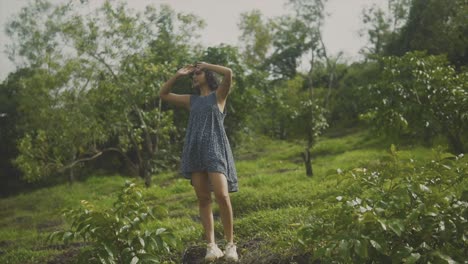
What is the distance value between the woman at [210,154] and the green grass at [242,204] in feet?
1.50

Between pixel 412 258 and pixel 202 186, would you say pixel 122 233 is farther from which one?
pixel 412 258

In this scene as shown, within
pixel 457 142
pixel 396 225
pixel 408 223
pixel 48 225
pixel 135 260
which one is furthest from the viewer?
pixel 48 225

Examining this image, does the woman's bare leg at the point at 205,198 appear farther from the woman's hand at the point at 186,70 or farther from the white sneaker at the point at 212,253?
Result: the woman's hand at the point at 186,70

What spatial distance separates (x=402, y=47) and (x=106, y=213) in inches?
730

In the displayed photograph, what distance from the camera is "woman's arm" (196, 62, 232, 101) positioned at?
4.48 meters

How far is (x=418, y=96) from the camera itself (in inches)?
327

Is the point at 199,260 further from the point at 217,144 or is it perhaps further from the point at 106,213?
the point at 106,213

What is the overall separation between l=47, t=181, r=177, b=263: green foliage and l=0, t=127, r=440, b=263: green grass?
0.65 ft

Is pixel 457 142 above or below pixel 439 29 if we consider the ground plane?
below

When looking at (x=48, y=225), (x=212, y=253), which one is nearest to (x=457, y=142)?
(x=212, y=253)

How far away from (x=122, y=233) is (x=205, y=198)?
1.19 metres

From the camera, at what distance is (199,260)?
4738 mm

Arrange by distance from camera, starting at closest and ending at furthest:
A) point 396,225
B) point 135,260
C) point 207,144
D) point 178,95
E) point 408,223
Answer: point 396,225 < point 408,223 < point 135,260 < point 207,144 < point 178,95

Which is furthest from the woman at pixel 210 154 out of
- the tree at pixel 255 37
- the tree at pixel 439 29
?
the tree at pixel 255 37
